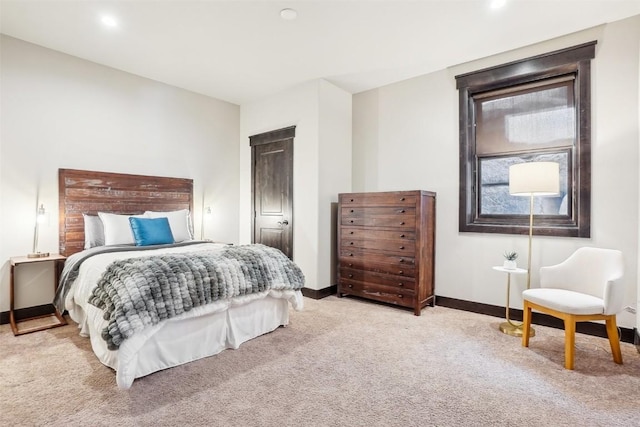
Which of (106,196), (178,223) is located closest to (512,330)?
(178,223)

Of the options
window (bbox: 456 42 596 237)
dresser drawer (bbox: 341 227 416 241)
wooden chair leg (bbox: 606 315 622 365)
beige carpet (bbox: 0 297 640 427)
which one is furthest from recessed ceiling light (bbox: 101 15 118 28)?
wooden chair leg (bbox: 606 315 622 365)

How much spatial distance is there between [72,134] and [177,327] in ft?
8.61

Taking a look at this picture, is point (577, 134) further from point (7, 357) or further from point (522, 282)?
point (7, 357)

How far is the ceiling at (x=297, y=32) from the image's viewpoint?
2.64m

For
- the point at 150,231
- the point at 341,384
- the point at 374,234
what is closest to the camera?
the point at 341,384

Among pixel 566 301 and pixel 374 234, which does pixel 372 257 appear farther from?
pixel 566 301

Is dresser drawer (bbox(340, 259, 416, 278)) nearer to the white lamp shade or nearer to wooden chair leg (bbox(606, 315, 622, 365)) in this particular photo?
the white lamp shade

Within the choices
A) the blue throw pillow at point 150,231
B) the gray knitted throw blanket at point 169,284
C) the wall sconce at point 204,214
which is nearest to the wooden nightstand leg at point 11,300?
the blue throw pillow at point 150,231

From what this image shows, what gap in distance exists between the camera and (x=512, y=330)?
2.90 meters

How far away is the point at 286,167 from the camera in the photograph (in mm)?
4477

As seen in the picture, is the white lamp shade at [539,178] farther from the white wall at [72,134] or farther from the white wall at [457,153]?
the white wall at [72,134]

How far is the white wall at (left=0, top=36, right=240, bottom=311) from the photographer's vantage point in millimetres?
3135

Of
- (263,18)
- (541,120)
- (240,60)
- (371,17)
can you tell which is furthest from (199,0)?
(541,120)

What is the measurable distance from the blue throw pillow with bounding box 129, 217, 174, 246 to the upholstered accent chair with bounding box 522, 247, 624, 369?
135 inches
